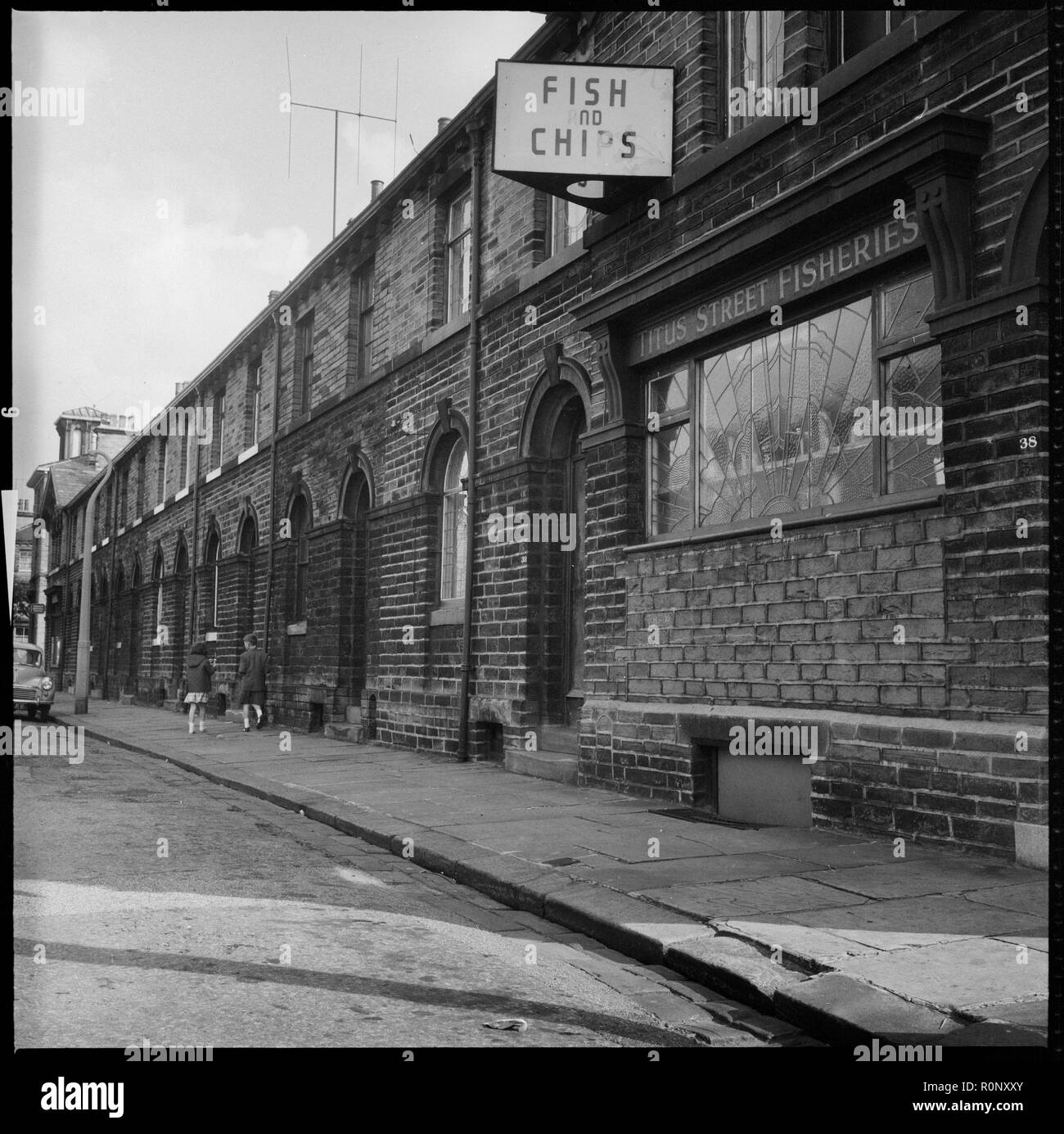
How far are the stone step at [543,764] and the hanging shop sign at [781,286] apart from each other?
384 cm

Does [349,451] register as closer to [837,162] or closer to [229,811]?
[229,811]

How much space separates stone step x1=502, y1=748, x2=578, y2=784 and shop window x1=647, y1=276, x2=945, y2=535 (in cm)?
247

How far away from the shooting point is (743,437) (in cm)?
940

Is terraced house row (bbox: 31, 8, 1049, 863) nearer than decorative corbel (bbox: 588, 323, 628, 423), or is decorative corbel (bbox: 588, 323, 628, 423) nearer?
terraced house row (bbox: 31, 8, 1049, 863)

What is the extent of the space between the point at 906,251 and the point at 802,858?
3.88 m

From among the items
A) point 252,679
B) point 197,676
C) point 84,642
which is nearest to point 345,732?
point 252,679

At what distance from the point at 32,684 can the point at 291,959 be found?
20241 millimetres

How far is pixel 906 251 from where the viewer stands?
7.62 metres

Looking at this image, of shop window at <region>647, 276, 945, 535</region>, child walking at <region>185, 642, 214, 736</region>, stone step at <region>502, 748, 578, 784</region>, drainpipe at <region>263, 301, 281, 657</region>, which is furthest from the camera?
drainpipe at <region>263, 301, 281, 657</region>

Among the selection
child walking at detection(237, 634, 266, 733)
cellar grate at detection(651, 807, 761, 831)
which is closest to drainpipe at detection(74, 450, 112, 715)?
child walking at detection(237, 634, 266, 733)

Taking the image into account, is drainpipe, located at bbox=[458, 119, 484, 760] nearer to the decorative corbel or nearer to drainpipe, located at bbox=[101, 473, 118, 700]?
the decorative corbel

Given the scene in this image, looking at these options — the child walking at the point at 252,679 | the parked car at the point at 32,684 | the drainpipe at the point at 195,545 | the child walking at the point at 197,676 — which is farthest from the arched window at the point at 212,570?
the child walking at the point at 252,679

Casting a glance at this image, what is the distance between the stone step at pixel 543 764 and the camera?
11250 mm

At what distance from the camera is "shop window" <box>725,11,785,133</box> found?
30.5 ft
